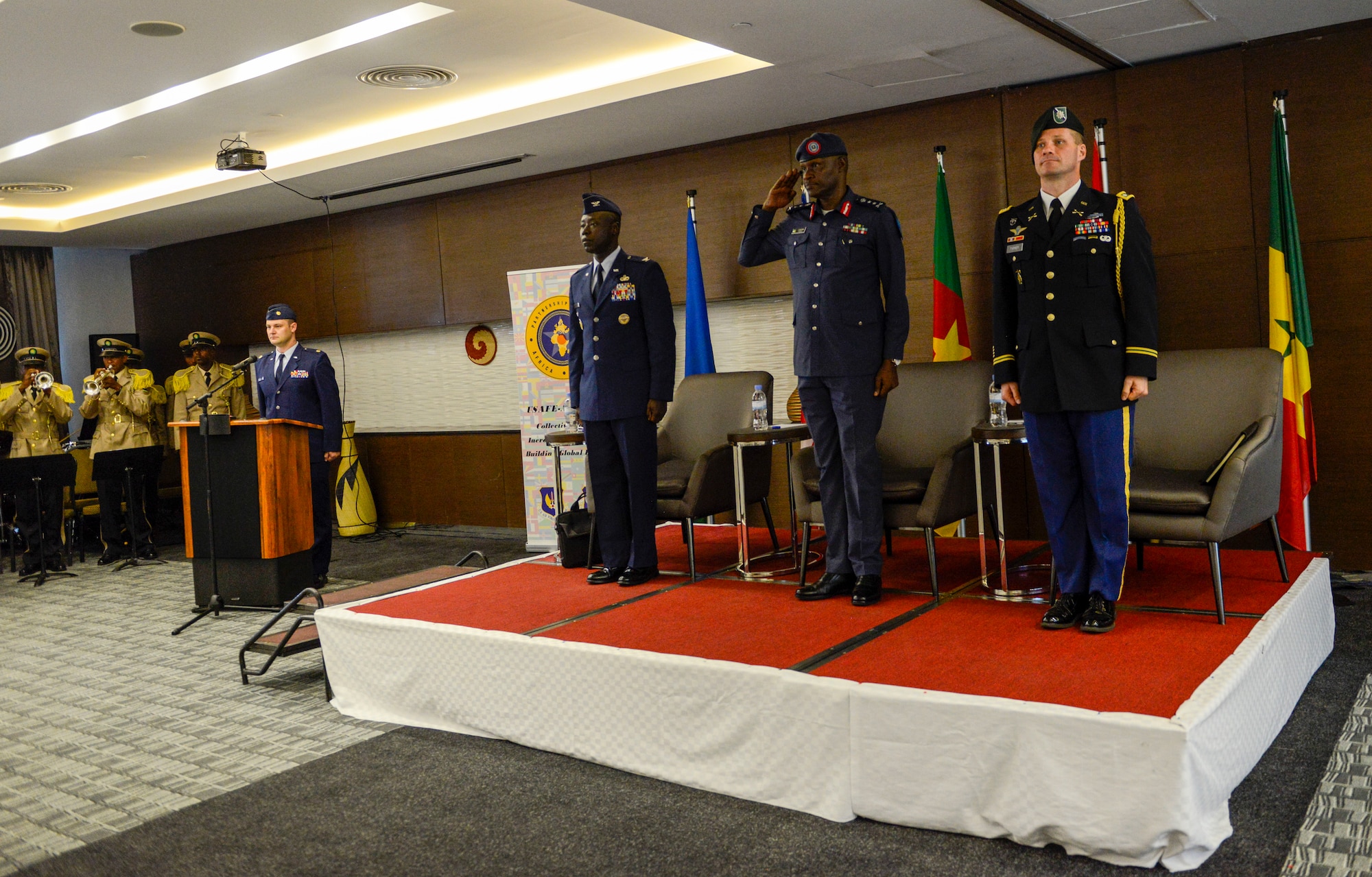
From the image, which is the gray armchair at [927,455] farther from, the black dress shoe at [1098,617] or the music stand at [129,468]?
the music stand at [129,468]

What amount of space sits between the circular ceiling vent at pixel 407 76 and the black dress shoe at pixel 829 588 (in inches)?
148

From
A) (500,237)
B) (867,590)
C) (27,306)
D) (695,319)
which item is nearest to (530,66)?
(695,319)

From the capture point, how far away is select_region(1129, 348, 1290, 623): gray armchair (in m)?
3.43

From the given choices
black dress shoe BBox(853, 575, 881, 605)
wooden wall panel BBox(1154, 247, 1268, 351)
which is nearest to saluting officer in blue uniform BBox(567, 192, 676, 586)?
black dress shoe BBox(853, 575, 881, 605)

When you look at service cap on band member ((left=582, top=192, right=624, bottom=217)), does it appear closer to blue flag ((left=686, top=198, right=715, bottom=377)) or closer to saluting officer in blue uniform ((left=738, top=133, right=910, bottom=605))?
saluting officer in blue uniform ((left=738, top=133, right=910, bottom=605))

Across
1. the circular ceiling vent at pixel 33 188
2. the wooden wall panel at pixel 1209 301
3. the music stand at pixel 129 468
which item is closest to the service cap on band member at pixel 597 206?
the wooden wall panel at pixel 1209 301

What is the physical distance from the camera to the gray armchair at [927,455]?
12.9 feet

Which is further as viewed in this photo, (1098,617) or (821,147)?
(821,147)

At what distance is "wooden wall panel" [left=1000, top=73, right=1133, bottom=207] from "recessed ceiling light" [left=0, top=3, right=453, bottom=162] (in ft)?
10.0

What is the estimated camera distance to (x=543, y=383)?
733 centimetres

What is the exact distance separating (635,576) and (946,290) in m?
2.66

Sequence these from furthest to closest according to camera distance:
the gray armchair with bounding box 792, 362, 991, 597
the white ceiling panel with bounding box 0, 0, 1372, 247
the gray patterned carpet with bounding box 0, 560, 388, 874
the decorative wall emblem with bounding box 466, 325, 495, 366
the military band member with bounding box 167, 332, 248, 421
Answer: the military band member with bounding box 167, 332, 248, 421, the decorative wall emblem with bounding box 466, 325, 495, 366, the white ceiling panel with bounding box 0, 0, 1372, 247, the gray armchair with bounding box 792, 362, 991, 597, the gray patterned carpet with bounding box 0, 560, 388, 874

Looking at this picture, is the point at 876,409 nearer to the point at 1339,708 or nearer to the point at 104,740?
the point at 1339,708

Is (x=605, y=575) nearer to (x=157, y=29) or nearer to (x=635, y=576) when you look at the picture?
(x=635, y=576)
